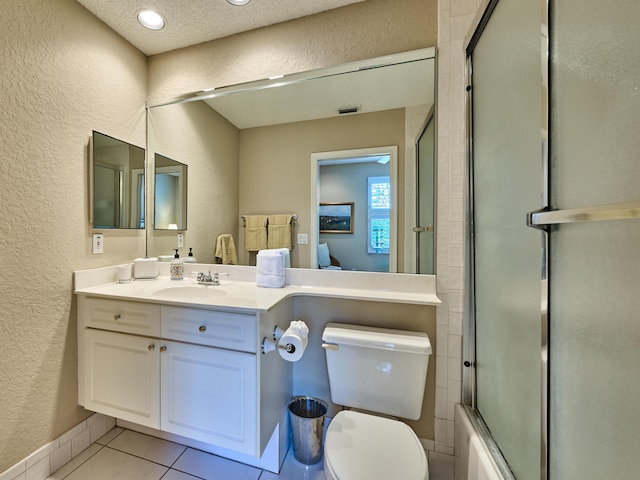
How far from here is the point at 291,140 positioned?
1554mm

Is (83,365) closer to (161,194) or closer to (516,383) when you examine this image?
(161,194)

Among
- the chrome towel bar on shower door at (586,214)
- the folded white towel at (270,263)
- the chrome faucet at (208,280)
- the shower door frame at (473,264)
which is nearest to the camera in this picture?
the chrome towel bar on shower door at (586,214)

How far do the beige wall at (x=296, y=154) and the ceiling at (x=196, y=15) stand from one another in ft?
1.98

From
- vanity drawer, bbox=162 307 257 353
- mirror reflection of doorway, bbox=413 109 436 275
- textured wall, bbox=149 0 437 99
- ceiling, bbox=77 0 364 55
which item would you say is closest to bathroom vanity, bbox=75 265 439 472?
vanity drawer, bbox=162 307 257 353

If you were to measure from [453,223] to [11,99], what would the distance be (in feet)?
6.82

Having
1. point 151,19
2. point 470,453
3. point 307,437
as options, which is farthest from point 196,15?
point 470,453

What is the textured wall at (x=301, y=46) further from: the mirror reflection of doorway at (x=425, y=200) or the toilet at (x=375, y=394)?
the toilet at (x=375, y=394)

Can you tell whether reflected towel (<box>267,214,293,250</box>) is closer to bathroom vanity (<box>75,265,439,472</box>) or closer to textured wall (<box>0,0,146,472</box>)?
bathroom vanity (<box>75,265,439,472</box>)

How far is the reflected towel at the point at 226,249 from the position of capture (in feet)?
5.49

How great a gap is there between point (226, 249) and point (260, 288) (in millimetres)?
434

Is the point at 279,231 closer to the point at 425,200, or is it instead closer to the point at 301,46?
the point at 425,200

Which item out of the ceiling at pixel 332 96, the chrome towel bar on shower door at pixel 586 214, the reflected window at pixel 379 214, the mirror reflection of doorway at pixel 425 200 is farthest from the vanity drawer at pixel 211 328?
the ceiling at pixel 332 96

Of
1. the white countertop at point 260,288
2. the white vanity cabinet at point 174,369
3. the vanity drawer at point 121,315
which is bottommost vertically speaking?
the white vanity cabinet at point 174,369

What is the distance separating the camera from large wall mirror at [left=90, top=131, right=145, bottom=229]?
4.84 ft
